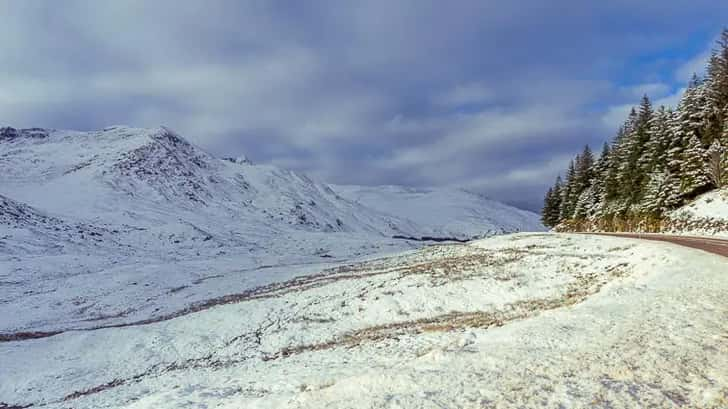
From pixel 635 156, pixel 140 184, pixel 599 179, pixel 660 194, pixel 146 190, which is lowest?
pixel 660 194

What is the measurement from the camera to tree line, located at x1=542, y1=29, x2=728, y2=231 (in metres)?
41.0

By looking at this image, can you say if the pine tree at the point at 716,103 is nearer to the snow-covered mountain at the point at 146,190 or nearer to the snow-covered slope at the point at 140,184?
the snow-covered mountain at the point at 146,190

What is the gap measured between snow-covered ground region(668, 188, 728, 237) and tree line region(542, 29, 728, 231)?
164 centimetres

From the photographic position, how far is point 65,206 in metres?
106

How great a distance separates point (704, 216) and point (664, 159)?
505 inches

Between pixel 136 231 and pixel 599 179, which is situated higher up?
pixel 599 179

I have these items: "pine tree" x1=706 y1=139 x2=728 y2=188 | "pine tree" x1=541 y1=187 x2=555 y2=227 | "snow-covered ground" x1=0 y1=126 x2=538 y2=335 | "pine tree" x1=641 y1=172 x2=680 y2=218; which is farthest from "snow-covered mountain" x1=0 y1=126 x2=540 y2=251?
"pine tree" x1=706 y1=139 x2=728 y2=188

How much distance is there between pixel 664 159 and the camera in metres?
46.3

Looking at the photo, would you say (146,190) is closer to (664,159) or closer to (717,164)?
(664,159)

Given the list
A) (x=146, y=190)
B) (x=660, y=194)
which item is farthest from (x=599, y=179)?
(x=146, y=190)

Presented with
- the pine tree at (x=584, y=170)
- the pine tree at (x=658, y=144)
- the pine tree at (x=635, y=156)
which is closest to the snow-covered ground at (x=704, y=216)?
the pine tree at (x=658, y=144)

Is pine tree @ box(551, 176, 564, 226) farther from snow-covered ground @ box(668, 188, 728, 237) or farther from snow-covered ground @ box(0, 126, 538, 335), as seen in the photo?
snow-covered ground @ box(668, 188, 728, 237)

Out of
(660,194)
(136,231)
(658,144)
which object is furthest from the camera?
(136,231)

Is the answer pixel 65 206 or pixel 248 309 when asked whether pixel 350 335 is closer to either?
pixel 248 309
